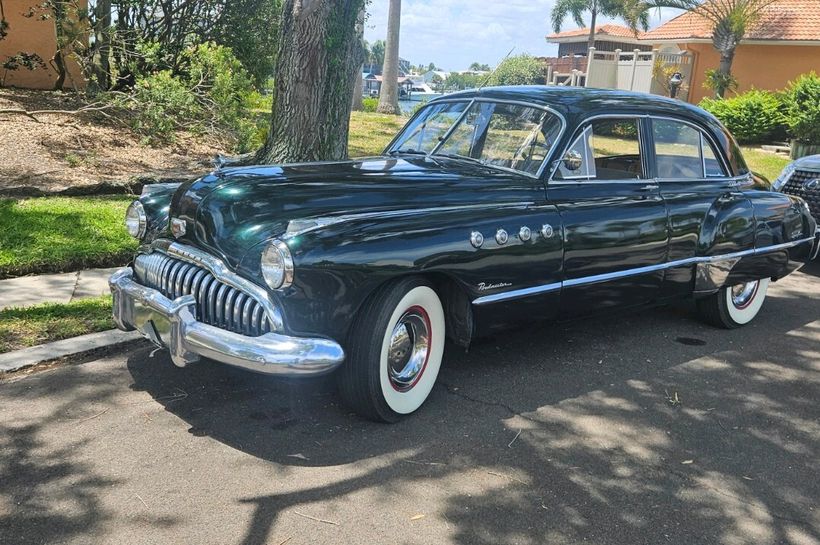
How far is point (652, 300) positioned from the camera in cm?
520

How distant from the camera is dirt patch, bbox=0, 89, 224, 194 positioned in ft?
27.3

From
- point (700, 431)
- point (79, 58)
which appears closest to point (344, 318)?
point (700, 431)

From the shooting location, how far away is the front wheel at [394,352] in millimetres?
3689

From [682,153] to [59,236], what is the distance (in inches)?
200

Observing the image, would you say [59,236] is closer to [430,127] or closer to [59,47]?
[430,127]

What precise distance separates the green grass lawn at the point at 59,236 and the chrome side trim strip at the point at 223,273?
2.34 m

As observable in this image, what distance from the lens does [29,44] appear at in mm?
12414

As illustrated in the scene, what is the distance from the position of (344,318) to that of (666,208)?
260 cm

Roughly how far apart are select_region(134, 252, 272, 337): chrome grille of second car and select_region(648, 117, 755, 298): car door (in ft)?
9.65

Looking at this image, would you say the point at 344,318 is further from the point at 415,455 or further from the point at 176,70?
the point at 176,70

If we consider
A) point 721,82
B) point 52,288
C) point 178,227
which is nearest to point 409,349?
point 178,227

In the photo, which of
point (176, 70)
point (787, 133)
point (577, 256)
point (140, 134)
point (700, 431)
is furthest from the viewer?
point (787, 133)

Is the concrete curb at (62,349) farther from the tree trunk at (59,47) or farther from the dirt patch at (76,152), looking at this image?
the tree trunk at (59,47)

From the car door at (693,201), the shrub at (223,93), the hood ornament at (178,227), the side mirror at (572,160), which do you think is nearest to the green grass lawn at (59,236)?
the hood ornament at (178,227)
